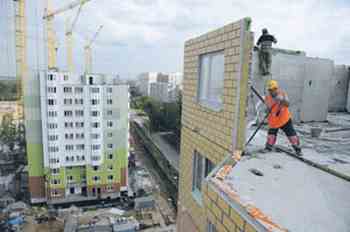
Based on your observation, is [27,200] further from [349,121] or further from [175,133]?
[349,121]

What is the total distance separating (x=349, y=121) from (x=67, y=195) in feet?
61.0

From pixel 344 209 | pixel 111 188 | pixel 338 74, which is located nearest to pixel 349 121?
pixel 338 74

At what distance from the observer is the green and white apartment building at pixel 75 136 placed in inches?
599

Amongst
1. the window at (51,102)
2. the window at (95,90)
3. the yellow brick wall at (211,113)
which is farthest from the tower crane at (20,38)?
the yellow brick wall at (211,113)

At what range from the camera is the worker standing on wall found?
4676mm

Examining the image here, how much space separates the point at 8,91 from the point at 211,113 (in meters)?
38.2

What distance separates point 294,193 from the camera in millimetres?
1734

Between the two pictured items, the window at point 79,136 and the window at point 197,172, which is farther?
the window at point 79,136

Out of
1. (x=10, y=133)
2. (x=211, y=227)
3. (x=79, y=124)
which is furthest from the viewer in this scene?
(x=10, y=133)

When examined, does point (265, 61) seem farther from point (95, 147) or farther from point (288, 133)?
point (95, 147)

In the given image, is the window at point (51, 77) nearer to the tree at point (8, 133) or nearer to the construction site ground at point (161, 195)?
the construction site ground at point (161, 195)

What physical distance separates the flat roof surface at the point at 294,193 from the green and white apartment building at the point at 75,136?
15598mm

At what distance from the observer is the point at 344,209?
5.10ft

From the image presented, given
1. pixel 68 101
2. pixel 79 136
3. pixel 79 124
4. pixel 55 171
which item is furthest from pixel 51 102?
pixel 55 171
